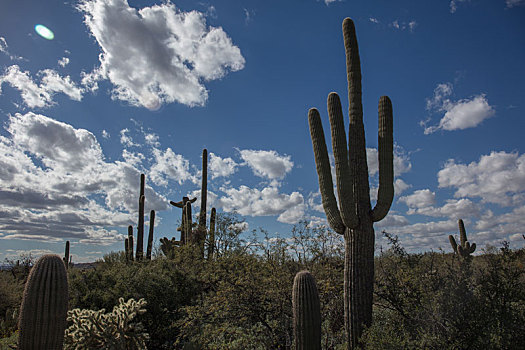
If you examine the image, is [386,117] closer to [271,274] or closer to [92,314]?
[271,274]

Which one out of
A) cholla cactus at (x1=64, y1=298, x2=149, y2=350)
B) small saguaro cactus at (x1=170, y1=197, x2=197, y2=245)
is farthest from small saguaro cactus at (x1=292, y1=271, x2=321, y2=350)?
small saguaro cactus at (x1=170, y1=197, x2=197, y2=245)

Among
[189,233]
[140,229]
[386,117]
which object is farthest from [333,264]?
[140,229]

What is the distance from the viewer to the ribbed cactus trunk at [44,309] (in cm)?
511

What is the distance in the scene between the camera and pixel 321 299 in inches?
293

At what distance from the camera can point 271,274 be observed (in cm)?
776

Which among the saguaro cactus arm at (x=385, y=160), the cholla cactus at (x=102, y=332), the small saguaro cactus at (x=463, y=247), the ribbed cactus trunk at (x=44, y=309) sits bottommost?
the cholla cactus at (x=102, y=332)

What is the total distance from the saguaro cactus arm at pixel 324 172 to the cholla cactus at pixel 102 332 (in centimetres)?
439

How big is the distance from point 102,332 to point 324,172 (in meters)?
5.36

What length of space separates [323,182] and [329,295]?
2477 mm

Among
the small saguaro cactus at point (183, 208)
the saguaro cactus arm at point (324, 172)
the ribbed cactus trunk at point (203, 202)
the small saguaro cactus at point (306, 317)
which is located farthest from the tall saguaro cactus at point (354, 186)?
the small saguaro cactus at point (183, 208)

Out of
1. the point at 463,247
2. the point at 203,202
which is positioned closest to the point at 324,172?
the point at 203,202

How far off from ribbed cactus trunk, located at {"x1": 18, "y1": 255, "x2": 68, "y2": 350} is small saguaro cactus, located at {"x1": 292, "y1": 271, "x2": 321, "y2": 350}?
3.64m

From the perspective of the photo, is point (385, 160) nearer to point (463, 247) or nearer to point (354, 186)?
point (354, 186)

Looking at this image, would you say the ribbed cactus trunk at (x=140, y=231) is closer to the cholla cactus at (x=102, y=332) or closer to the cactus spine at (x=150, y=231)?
the cactus spine at (x=150, y=231)
